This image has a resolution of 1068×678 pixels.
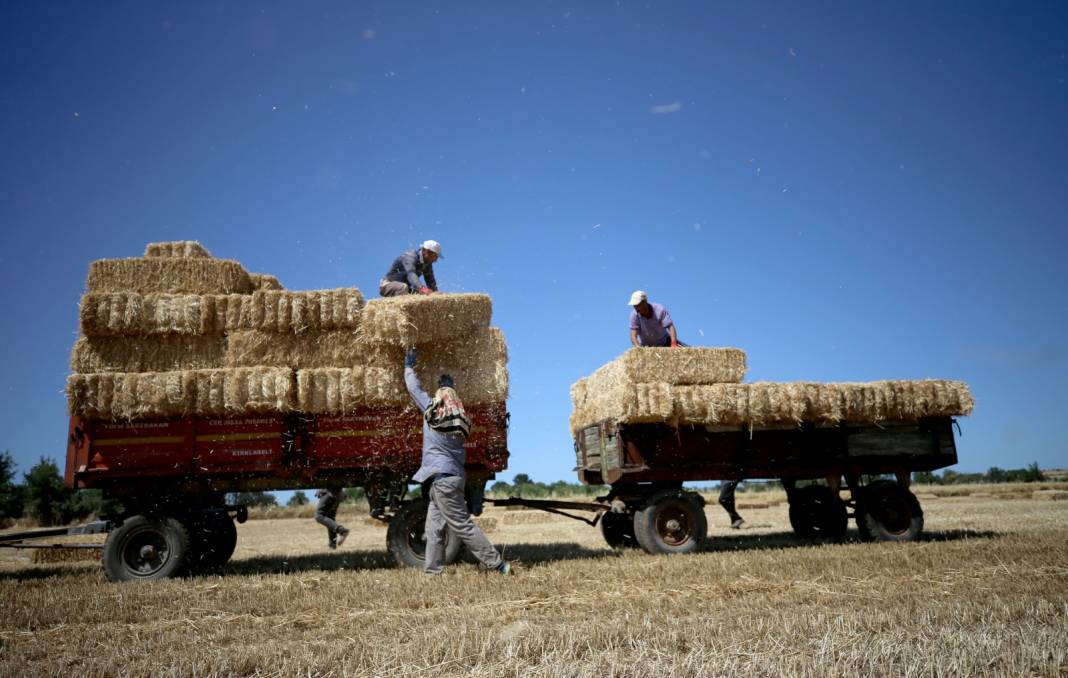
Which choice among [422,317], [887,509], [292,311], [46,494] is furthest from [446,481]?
[46,494]

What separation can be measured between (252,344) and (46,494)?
2455 cm

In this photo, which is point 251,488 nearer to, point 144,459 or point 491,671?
point 144,459

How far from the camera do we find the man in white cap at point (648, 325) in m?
10.7

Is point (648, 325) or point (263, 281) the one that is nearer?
point (263, 281)

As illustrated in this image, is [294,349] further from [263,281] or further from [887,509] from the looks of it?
[887,509]

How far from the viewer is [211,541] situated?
9430 millimetres

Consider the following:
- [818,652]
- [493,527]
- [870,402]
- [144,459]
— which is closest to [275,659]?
[818,652]

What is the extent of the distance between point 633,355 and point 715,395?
1.24m

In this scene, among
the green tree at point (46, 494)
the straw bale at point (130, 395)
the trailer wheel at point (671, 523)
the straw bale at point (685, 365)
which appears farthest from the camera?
the green tree at point (46, 494)

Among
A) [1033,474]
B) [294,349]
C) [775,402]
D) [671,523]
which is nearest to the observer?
[294,349]

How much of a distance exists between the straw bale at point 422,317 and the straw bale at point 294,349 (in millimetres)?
439

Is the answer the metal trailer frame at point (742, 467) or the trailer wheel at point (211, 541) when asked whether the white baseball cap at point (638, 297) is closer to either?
the metal trailer frame at point (742, 467)

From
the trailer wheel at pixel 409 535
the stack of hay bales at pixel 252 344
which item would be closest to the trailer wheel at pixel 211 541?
the stack of hay bales at pixel 252 344

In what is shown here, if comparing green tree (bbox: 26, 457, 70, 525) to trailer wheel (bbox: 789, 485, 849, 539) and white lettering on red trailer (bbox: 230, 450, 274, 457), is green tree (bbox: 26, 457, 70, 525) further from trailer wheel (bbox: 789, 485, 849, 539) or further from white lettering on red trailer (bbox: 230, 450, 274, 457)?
trailer wheel (bbox: 789, 485, 849, 539)
